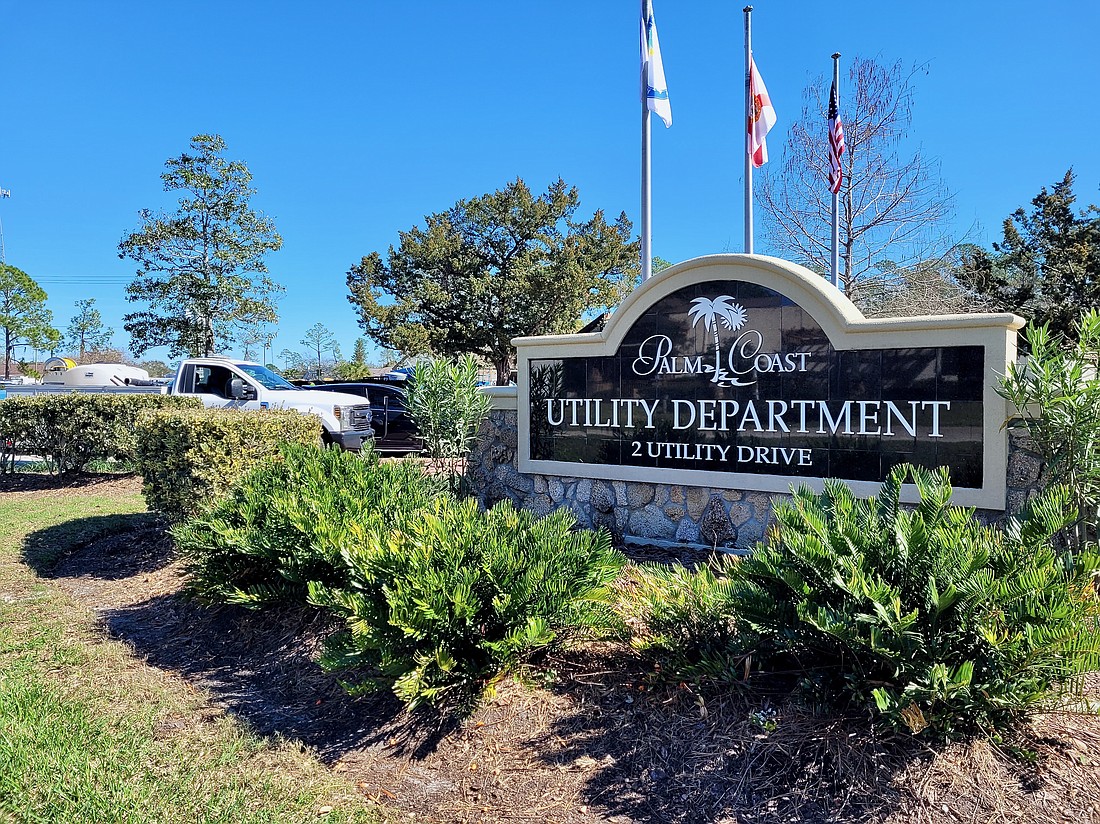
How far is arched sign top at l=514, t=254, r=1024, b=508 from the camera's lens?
512 cm

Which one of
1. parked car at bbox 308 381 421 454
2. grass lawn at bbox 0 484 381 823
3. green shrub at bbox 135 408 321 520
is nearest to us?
grass lawn at bbox 0 484 381 823

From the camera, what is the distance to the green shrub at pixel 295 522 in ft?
14.4

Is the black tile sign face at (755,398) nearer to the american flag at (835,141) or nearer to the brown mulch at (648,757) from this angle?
the brown mulch at (648,757)

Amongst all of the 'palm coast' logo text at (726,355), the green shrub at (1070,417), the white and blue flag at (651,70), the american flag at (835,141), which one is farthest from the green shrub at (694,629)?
the american flag at (835,141)

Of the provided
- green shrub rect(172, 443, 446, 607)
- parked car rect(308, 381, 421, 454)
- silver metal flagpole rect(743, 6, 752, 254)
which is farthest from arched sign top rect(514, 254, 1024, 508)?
parked car rect(308, 381, 421, 454)

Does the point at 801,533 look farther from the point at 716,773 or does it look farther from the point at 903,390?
the point at 903,390

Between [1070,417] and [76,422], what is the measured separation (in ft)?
41.5

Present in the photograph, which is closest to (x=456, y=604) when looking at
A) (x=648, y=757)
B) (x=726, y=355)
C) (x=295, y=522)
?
(x=648, y=757)

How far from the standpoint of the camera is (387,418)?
15.4 m

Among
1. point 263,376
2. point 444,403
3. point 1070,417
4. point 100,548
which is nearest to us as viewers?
point 1070,417

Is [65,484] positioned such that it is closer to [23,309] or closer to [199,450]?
[199,450]

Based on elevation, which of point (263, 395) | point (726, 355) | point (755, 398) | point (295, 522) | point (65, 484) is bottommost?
point (65, 484)

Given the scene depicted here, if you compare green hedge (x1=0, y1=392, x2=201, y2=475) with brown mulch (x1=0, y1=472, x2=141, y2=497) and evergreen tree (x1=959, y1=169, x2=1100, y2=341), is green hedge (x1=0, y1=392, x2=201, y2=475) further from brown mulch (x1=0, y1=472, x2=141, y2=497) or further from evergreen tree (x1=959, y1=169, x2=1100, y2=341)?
evergreen tree (x1=959, y1=169, x2=1100, y2=341)

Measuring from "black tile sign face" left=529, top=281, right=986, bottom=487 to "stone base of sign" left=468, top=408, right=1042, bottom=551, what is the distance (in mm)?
242
